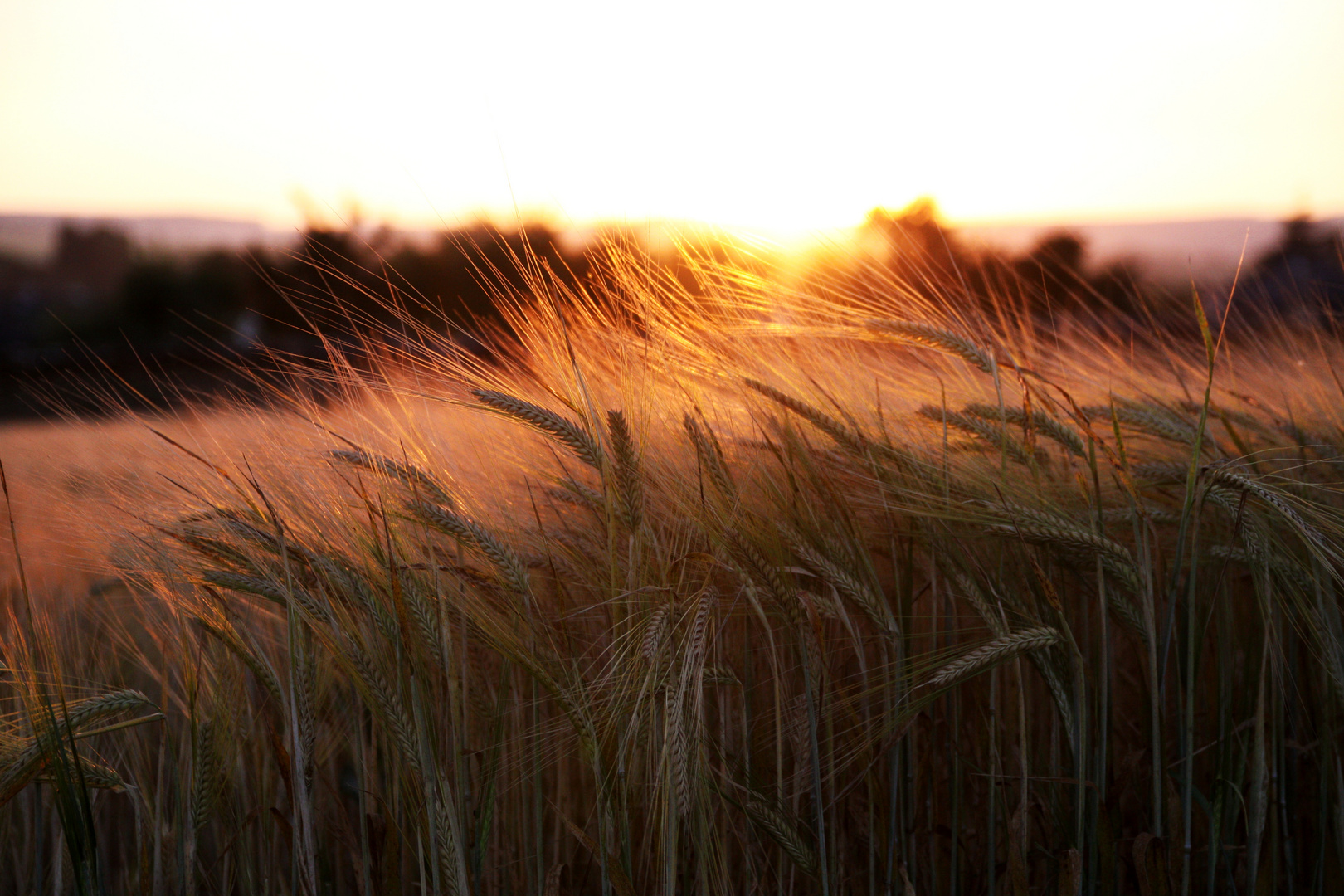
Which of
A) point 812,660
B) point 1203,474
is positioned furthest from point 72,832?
point 1203,474

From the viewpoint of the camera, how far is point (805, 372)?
1772 millimetres

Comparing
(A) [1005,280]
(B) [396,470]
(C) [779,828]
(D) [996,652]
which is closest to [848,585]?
(D) [996,652]

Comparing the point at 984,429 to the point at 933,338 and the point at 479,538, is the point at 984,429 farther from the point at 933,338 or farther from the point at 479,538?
the point at 479,538

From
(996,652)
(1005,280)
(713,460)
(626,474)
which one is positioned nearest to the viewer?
(996,652)

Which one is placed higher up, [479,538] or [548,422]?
[548,422]

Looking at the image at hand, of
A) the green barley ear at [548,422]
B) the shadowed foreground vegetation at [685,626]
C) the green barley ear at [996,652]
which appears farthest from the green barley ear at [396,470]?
the green barley ear at [996,652]

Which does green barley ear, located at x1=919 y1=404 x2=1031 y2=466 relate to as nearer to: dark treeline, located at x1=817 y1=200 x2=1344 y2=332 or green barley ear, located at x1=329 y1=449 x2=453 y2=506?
dark treeline, located at x1=817 y1=200 x2=1344 y2=332

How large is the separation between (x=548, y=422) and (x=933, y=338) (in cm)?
80

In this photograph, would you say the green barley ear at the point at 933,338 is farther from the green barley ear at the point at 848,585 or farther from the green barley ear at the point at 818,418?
the green barley ear at the point at 848,585

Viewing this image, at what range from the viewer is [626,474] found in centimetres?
136

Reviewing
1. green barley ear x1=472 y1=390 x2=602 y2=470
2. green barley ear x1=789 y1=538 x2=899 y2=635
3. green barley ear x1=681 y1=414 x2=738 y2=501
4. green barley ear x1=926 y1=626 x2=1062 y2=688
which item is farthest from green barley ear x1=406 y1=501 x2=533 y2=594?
green barley ear x1=926 y1=626 x2=1062 y2=688

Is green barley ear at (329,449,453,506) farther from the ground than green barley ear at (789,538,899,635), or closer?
farther from the ground

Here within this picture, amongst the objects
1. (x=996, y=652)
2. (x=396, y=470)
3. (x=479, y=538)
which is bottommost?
(x=996, y=652)

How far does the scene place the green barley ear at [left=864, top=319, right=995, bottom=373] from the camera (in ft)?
5.09
